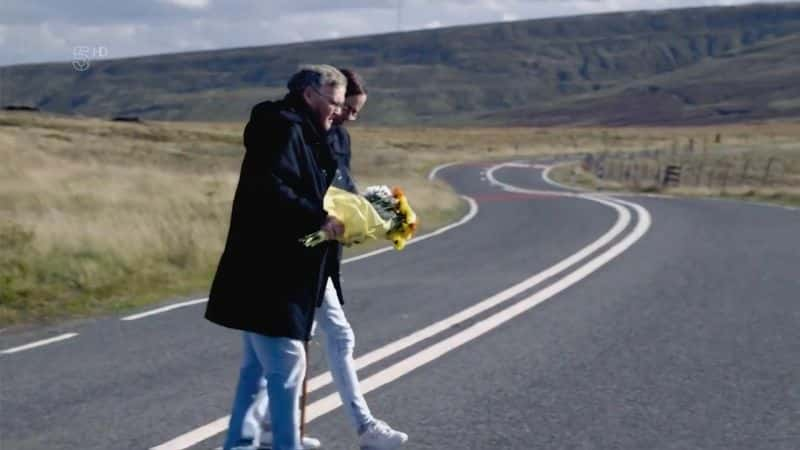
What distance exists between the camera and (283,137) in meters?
5.45

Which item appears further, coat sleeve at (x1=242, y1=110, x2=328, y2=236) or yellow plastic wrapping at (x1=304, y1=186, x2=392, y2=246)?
yellow plastic wrapping at (x1=304, y1=186, x2=392, y2=246)

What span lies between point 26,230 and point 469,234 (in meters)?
8.37

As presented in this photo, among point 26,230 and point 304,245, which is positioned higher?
point 304,245

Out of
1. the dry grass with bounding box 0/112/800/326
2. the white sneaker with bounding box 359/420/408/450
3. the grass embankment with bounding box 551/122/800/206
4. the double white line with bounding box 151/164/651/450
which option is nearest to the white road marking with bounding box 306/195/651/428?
the double white line with bounding box 151/164/651/450

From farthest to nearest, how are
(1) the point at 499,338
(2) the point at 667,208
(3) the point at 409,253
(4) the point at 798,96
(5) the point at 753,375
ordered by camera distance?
(4) the point at 798,96 → (2) the point at 667,208 → (3) the point at 409,253 → (1) the point at 499,338 → (5) the point at 753,375

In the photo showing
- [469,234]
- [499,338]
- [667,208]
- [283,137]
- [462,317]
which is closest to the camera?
[283,137]

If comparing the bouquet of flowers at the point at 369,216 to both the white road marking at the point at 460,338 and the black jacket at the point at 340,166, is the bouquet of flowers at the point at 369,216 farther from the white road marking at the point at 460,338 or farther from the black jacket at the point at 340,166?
the white road marking at the point at 460,338

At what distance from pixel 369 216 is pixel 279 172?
2.03 ft

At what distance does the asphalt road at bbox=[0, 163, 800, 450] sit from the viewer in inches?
271

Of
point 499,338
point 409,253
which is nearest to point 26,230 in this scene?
point 409,253

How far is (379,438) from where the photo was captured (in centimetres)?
623

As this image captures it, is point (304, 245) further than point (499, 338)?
No

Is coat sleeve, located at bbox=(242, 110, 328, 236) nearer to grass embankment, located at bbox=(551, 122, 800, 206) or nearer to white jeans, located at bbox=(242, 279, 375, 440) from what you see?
white jeans, located at bbox=(242, 279, 375, 440)

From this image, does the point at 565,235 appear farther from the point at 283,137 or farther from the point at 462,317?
the point at 283,137
